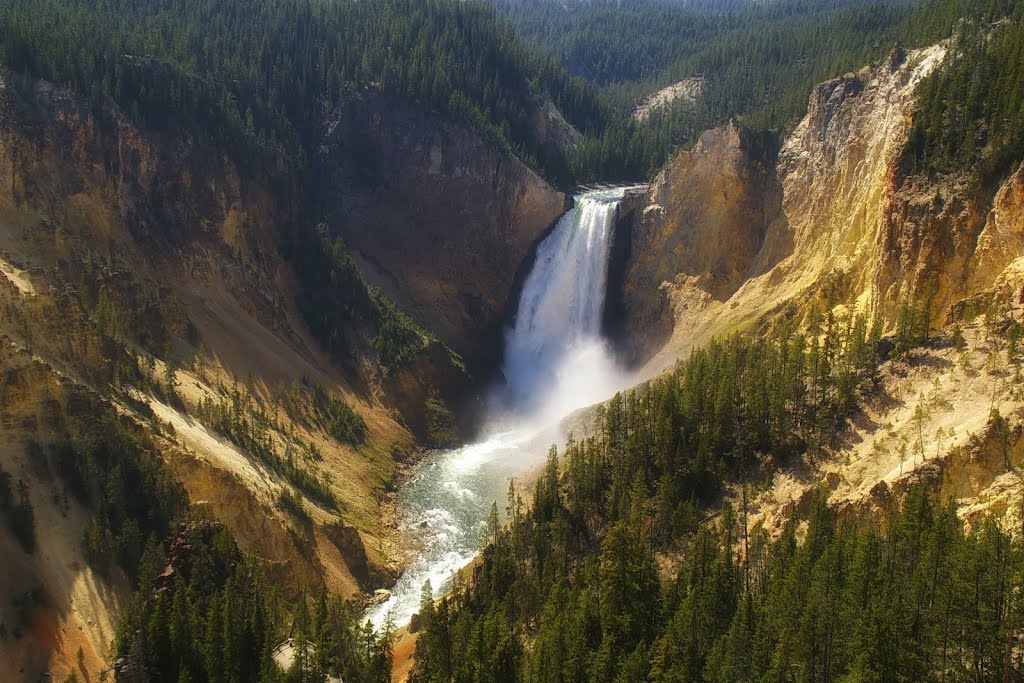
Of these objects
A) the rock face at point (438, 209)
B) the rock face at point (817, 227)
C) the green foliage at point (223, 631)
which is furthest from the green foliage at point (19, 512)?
the rock face at point (438, 209)

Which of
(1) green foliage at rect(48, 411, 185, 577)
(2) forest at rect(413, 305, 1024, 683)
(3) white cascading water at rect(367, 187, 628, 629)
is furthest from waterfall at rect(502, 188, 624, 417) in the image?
(1) green foliage at rect(48, 411, 185, 577)

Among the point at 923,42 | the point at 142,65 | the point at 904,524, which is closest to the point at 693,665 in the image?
the point at 904,524

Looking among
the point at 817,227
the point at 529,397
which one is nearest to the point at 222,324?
the point at 529,397

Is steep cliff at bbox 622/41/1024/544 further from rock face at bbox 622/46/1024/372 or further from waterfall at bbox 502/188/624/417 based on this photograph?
waterfall at bbox 502/188/624/417

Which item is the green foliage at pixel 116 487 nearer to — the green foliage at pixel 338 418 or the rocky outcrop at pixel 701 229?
the green foliage at pixel 338 418

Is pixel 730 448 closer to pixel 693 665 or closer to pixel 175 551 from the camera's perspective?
pixel 693 665

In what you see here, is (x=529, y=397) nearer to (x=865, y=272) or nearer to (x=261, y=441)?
(x=261, y=441)

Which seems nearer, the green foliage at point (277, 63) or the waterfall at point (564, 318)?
the green foliage at point (277, 63)
